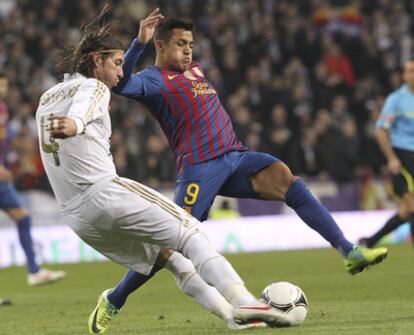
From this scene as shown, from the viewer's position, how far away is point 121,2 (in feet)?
73.9

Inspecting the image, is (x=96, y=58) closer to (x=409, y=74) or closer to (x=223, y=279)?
(x=223, y=279)

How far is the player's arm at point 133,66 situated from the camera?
7.92m

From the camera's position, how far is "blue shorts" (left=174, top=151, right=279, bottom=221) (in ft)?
27.1

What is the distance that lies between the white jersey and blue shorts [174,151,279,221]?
4.64ft

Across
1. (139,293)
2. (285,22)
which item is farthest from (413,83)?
(285,22)

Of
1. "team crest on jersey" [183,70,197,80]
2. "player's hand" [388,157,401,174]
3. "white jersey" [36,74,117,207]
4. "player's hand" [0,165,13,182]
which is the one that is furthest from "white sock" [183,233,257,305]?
"player's hand" [388,157,401,174]

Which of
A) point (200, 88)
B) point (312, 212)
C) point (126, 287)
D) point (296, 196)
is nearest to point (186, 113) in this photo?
point (200, 88)

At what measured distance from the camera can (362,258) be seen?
7777 mm

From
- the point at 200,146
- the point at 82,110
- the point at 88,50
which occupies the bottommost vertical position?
the point at 200,146

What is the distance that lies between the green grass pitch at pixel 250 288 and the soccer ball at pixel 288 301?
0.39 ft

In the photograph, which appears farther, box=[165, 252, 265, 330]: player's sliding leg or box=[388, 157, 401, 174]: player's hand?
box=[388, 157, 401, 174]: player's hand

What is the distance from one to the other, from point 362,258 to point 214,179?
127 centimetres

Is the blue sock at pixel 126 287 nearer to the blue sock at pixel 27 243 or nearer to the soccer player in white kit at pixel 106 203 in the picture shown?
the soccer player in white kit at pixel 106 203

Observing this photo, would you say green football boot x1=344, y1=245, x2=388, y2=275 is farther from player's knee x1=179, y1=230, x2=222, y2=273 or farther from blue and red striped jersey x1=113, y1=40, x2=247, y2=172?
player's knee x1=179, y1=230, x2=222, y2=273
